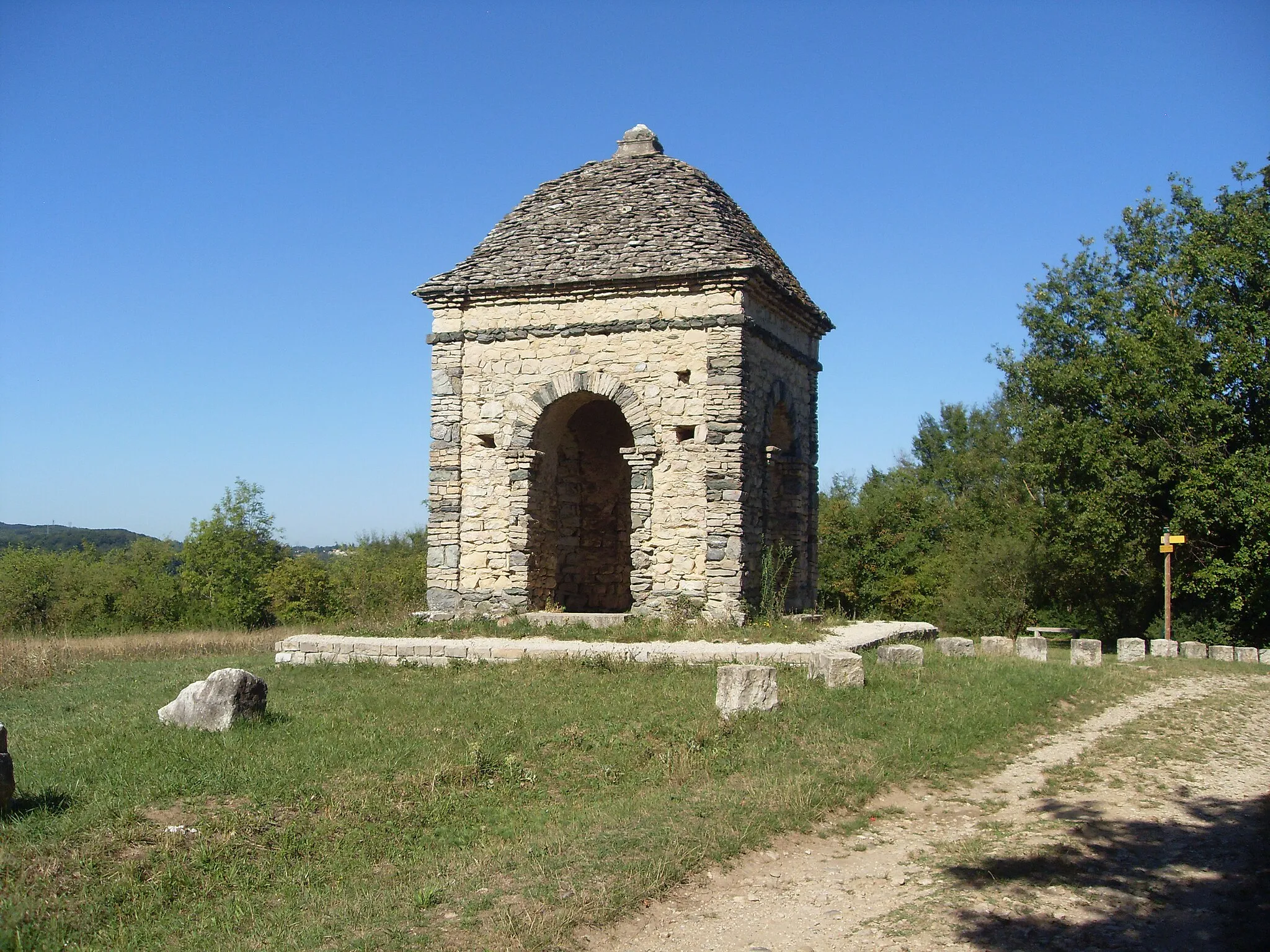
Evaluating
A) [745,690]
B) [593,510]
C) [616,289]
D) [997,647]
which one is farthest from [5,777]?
[997,647]

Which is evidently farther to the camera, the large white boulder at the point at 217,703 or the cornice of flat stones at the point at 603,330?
the cornice of flat stones at the point at 603,330

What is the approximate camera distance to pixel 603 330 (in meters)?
15.5

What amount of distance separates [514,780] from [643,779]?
3.39ft

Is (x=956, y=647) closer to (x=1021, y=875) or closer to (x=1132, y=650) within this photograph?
(x=1132, y=650)

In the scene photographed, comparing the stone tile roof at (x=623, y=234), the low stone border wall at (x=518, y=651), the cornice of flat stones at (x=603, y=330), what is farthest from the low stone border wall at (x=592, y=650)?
the stone tile roof at (x=623, y=234)

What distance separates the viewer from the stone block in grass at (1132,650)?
16406 mm

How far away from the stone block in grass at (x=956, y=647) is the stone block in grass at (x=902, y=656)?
186 cm

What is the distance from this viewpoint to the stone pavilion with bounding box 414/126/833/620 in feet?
48.7

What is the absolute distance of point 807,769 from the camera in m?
8.01

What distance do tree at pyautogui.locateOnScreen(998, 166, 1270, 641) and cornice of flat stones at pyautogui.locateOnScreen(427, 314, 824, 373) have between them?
410 inches

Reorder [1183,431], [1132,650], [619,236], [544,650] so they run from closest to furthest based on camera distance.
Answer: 1. [544,650]
2. [619,236]
3. [1132,650]
4. [1183,431]

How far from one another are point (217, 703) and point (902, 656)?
8.07 m

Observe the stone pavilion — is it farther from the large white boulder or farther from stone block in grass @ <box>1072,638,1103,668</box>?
the large white boulder

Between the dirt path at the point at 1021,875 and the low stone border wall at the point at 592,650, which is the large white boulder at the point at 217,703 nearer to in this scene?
the low stone border wall at the point at 592,650
